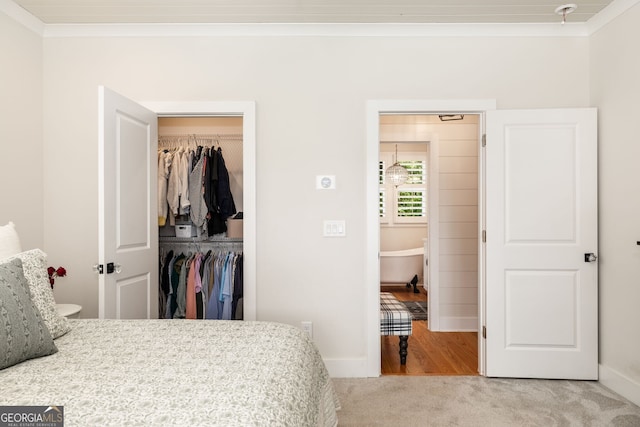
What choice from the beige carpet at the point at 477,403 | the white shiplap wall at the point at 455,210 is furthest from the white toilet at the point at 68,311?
the white shiplap wall at the point at 455,210

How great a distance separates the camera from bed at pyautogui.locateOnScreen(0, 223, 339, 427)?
1017 mm

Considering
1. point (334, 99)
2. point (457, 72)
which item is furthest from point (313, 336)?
point (457, 72)

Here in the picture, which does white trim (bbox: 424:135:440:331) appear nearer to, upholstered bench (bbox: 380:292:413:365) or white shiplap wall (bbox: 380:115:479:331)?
white shiplap wall (bbox: 380:115:479:331)

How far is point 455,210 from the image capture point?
4227mm

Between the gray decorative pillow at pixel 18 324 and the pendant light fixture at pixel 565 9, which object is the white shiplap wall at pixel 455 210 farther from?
the gray decorative pillow at pixel 18 324

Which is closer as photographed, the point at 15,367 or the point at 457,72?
the point at 15,367

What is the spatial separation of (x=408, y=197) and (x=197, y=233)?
4.27m

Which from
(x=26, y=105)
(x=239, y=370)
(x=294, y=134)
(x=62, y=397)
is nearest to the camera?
(x=62, y=397)

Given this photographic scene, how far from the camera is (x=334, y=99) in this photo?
2.86 m

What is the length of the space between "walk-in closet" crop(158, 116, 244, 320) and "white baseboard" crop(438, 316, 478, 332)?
7.12ft

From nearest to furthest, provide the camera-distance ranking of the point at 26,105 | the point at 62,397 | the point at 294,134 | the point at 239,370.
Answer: the point at 62,397, the point at 239,370, the point at 26,105, the point at 294,134

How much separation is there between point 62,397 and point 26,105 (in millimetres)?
2466

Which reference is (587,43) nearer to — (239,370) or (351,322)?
(351,322)

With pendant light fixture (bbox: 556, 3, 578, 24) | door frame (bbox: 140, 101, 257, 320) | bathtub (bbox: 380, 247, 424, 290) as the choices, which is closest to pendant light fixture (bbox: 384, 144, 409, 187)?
bathtub (bbox: 380, 247, 424, 290)
